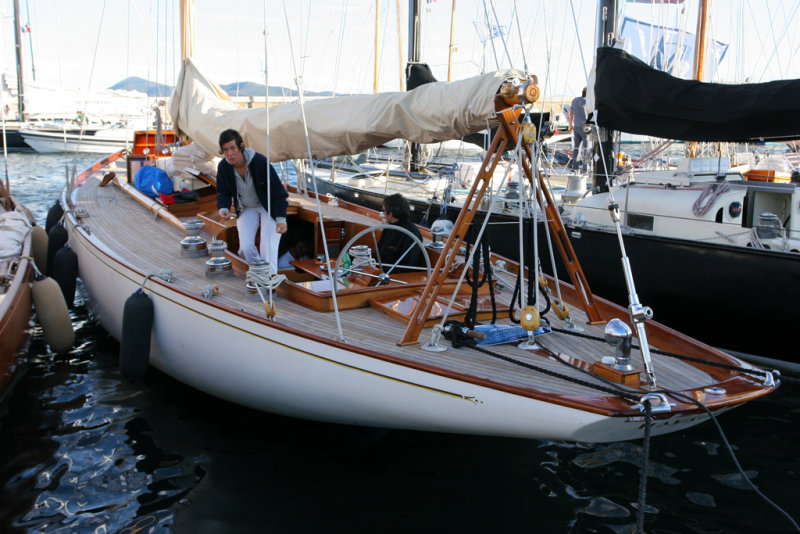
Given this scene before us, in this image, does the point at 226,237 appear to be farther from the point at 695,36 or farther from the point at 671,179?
the point at 695,36

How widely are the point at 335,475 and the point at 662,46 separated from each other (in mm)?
11416

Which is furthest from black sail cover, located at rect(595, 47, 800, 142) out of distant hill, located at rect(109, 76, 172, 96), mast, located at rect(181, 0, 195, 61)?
distant hill, located at rect(109, 76, 172, 96)

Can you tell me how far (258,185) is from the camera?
5.14m

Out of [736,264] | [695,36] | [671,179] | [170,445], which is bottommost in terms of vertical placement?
[170,445]

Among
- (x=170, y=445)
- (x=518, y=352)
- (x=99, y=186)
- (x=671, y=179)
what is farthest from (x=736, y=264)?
(x=99, y=186)

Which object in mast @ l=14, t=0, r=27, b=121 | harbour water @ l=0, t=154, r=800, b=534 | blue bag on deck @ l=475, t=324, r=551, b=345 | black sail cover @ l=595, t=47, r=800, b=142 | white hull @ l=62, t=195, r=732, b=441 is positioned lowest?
harbour water @ l=0, t=154, r=800, b=534

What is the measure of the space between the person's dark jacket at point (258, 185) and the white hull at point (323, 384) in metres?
0.90

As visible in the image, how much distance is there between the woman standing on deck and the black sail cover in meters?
3.87

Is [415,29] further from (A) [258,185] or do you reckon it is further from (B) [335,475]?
(B) [335,475]

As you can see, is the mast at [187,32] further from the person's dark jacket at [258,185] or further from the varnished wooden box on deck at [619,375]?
the varnished wooden box on deck at [619,375]

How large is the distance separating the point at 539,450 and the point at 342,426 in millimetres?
1417

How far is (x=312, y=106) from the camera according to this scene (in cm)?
544

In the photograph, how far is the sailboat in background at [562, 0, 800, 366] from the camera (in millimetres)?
6121

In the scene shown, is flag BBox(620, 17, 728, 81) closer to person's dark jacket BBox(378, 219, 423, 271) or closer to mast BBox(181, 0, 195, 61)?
mast BBox(181, 0, 195, 61)
